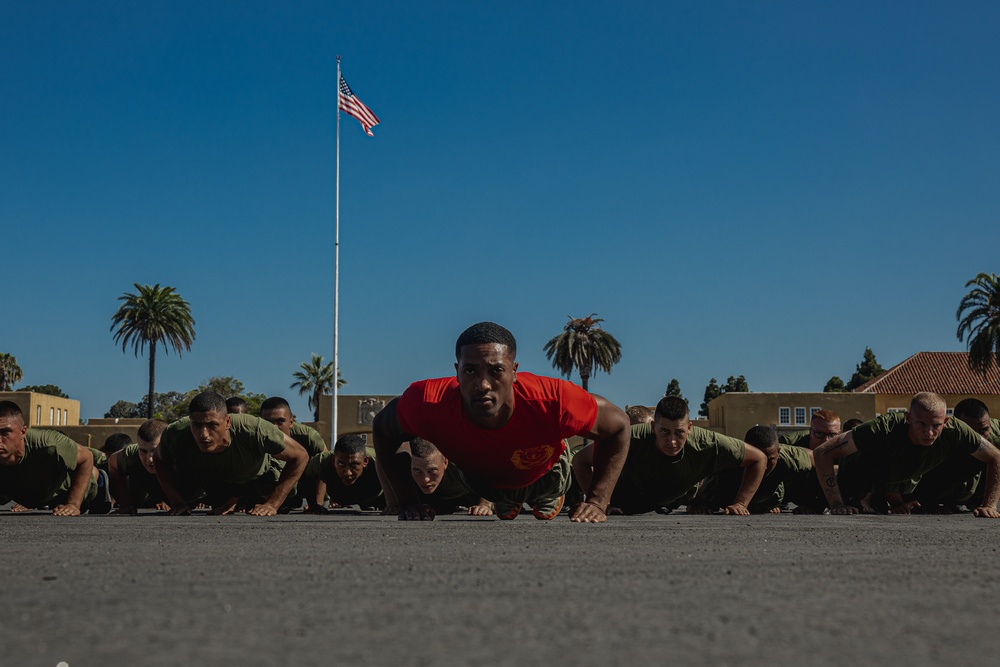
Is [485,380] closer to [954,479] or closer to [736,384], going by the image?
[954,479]

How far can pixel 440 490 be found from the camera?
10.1 meters

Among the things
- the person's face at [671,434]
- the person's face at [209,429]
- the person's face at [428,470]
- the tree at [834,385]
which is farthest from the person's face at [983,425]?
the tree at [834,385]

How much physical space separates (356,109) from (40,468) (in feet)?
87.6

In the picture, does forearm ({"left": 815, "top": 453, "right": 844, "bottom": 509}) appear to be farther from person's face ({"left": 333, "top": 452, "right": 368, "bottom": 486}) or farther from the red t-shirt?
person's face ({"left": 333, "top": 452, "right": 368, "bottom": 486})

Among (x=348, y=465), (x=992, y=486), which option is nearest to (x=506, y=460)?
(x=348, y=465)

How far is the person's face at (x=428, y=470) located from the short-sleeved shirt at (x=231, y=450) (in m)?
1.33

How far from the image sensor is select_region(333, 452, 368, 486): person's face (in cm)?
1049

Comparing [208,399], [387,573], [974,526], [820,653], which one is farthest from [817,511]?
[820,653]

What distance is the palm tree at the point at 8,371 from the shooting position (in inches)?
3167

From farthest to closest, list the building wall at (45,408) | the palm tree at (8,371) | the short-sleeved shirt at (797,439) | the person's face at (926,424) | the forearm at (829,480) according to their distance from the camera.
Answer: the palm tree at (8,371)
the building wall at (45,408)
the short-sleeved shirt at (797,439)
the forearm at (829,480)
the person's face at (926,424)

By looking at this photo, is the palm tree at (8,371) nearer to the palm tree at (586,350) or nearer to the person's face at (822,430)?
the palm tree at (586,350)

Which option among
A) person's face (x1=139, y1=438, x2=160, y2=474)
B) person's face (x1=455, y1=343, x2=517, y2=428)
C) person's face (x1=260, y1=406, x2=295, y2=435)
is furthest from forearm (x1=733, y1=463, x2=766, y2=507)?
person's face (x1=139, y1=438, x2=160, y2=474)

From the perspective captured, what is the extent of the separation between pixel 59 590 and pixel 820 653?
2181 millimetres

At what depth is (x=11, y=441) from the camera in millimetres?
9164
